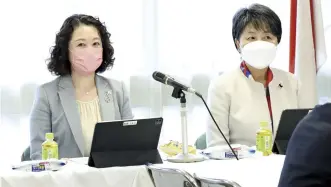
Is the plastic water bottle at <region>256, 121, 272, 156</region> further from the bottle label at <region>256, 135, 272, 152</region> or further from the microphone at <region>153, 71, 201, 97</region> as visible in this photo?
the microphone at <region>153, 71, 201, 97</region>

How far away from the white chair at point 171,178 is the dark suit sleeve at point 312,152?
1.97 feet

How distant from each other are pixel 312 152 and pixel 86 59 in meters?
1.90

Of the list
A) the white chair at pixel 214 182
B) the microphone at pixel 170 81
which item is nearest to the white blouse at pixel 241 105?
the microphone at pixel 170 81

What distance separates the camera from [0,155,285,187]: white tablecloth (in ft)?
7.31

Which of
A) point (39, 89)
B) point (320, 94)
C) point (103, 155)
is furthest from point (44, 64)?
point (320, 94)

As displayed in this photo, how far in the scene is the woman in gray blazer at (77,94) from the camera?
116 inches

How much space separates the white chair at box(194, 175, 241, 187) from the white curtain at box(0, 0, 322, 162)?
2.02 meters

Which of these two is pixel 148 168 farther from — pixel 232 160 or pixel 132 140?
pixel 232 160

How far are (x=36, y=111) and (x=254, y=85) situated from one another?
1.14 metres

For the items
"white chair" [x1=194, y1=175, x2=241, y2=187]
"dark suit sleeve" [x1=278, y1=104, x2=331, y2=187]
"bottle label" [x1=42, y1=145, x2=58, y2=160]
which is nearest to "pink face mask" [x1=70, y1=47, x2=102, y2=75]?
"bottle label" [x1=42, y1=145, x2=58, y2=160]

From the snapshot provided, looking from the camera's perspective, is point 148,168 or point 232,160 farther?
point 232,160

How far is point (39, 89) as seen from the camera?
300cm

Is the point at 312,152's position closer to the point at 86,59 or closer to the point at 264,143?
the point at 264,143

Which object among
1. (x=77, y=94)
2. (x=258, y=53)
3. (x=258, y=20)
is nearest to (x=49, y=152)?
(x=77, y=94)
